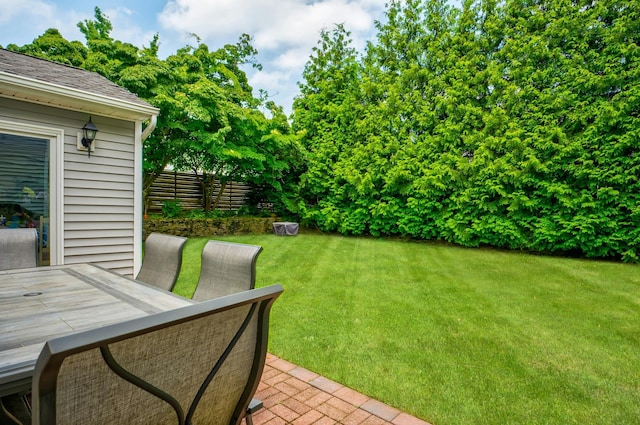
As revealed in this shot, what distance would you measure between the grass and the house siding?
109cm

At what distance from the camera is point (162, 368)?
80 cm

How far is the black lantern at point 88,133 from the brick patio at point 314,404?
3.59 meters

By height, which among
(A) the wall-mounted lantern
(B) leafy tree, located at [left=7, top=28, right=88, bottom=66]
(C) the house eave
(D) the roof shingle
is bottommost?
(A) the wall-mounted lantern

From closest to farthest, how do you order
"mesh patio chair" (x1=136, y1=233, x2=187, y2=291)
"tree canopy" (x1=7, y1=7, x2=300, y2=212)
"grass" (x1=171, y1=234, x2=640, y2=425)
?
1. "grass" (x1=171, y1=234, x2=640, y2=425)
2. "mesh patio chair" (x1=136, y1=233, x2=187, y2=291)
3. "tree canopy" (x1=7, y1=7, x2=300, y2=212)

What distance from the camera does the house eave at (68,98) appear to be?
11.3 ft

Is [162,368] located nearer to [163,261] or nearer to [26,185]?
[163,261]

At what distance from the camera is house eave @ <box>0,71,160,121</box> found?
3.46 m

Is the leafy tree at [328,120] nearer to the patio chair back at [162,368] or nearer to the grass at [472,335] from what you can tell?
the grass at [472,335]

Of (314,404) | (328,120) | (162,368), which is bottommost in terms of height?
(314,404)

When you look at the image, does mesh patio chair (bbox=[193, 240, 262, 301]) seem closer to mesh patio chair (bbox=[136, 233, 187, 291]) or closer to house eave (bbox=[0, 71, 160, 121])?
mesh patio chair (bbox=[136, 233, 187, 291])

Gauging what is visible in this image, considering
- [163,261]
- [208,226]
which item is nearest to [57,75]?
[163,261]

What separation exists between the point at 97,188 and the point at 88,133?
0.70 metres

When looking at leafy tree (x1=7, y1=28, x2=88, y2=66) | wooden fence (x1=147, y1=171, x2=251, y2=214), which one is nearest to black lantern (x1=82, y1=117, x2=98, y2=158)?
wooden fence (x1=147, y1=171, x2=251, y2=214)

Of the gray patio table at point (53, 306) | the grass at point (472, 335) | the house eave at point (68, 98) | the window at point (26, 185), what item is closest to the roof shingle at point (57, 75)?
the house eave at point (68, 98)
